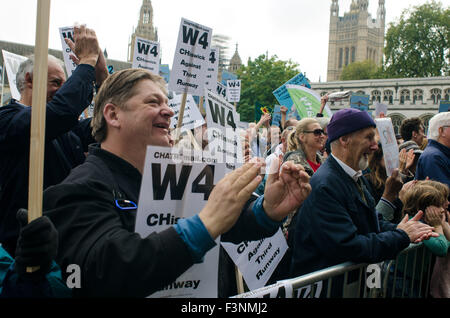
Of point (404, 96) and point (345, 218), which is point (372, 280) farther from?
point (404, 96)

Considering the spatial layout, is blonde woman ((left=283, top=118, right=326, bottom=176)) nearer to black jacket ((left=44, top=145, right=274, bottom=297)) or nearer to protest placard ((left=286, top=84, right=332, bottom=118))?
black jacket ((left=44, top=145, right=274, bottom=297))

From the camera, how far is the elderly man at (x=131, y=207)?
1552 mm

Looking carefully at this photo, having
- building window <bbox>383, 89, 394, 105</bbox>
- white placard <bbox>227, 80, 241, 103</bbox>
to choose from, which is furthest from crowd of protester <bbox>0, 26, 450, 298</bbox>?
building window <bbox>383, 89, 394, 105</bbox>

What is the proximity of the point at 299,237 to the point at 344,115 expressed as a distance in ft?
3.25

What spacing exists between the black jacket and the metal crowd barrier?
2.12 feet

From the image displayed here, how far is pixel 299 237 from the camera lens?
3170 millimetres

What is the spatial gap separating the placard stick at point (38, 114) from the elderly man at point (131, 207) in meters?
0.14

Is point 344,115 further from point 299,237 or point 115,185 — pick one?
point 115,185

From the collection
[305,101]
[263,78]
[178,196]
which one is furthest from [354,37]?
[178,196]

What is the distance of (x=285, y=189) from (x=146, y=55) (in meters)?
4.57

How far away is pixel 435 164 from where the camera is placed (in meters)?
4.57

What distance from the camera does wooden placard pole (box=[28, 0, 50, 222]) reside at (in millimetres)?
1626

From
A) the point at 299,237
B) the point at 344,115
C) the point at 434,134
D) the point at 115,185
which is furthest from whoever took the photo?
the point at 434,134
